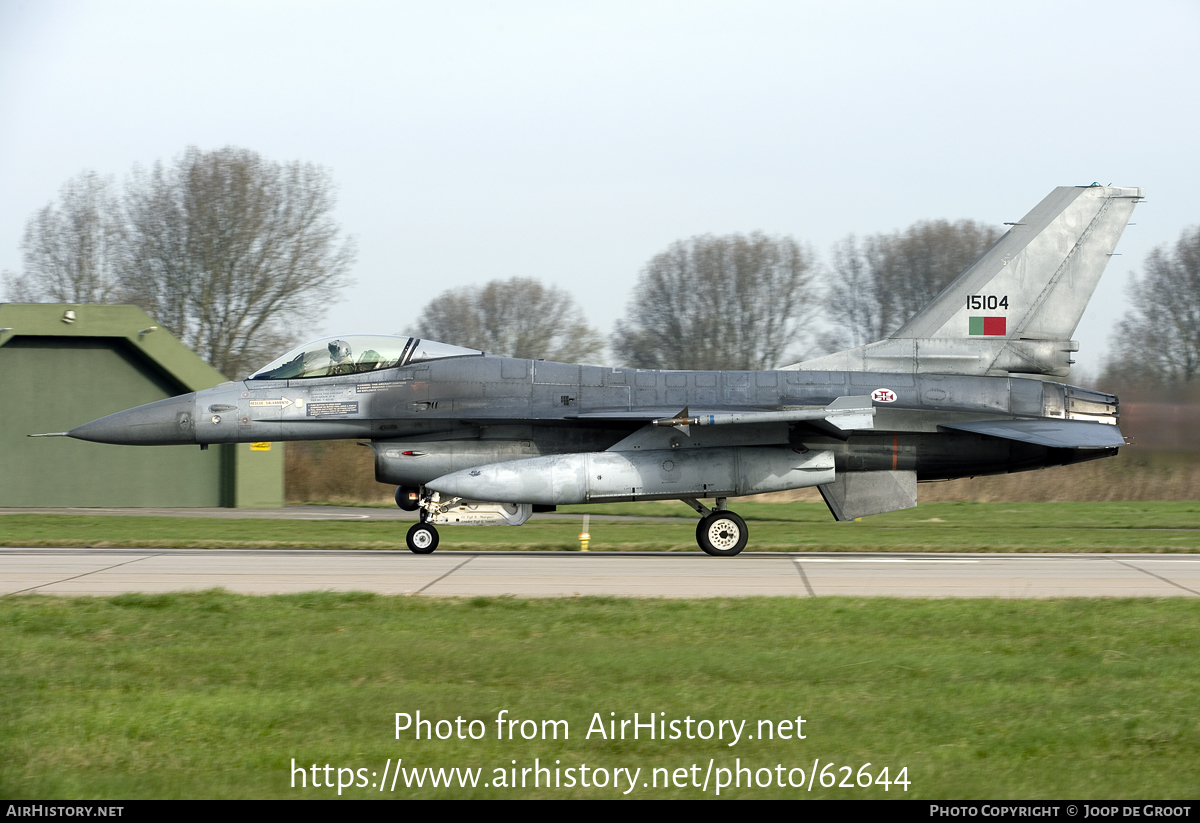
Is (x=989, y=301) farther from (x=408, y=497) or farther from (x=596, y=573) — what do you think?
(x=408, y=497)

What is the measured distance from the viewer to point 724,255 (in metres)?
58.9

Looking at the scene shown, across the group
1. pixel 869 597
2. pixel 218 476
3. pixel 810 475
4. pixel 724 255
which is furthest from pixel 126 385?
pixel 724 255

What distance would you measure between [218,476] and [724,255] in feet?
113

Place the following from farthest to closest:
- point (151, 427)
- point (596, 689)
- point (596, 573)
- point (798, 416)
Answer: point (151, 427), point (798, 416), point (596, 573), point (596, 689)

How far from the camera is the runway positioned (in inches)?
472

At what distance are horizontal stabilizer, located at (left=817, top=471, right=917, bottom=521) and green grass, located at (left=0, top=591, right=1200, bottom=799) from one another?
5.49 m

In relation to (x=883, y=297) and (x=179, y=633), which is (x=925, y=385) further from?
(x=883, y=297)

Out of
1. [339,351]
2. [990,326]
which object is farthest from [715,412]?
[339,351]

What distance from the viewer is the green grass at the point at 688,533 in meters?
18.0

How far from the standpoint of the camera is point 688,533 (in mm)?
21000

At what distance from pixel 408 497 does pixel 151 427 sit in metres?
3.89

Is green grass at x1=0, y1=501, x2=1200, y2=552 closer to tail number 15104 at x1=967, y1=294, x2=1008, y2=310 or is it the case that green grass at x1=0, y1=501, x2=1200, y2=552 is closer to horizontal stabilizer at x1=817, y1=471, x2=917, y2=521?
horizontal stabilizer at x1=817, y1=471, x2=917, y2=521

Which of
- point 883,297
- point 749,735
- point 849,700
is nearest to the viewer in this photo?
point 749,735

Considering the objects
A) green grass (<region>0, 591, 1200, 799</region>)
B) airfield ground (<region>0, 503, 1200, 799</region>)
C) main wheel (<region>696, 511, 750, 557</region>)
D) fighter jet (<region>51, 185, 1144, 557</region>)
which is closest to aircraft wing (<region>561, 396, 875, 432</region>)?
fighter jet (<region>51, 185, 1144, 557</region>)
